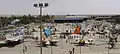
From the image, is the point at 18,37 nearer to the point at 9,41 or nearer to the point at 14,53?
the point at 9,41

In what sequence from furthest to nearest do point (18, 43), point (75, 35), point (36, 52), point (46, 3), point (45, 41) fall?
point (75, 35), point (18, 43), point (45, 41), point (36, 52), point (46, 3)

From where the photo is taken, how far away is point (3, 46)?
190 feet

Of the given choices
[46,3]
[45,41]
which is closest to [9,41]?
[45,41]

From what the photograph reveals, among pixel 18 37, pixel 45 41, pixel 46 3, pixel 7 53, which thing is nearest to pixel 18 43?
pixel 18 37

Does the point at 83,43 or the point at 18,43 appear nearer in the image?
the point at 83,43

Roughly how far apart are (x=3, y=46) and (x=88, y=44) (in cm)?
1813

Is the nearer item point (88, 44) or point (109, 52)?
point (109, 52)

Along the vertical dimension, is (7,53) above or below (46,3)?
below

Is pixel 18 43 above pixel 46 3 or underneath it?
underneath

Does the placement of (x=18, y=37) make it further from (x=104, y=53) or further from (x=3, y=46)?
(x=104, y=53)

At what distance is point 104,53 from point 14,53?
15.5 m

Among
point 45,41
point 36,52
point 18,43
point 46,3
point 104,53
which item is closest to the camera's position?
point 46,3

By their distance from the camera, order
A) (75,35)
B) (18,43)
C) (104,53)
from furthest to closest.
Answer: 1. (75,35)
2. (18,43)
3. (104,53)

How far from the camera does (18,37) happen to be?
6397 centimetres
